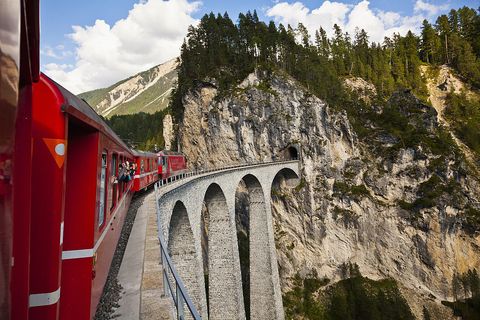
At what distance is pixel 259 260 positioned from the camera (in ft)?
101

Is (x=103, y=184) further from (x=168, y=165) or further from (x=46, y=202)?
(x=168, y=165)

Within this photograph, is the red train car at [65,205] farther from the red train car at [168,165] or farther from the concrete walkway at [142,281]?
the red train car at [168,165]

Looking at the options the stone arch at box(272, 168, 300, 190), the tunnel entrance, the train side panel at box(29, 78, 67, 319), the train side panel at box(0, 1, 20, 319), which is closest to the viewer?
the train side panel at box(0, 1, 20, 319)

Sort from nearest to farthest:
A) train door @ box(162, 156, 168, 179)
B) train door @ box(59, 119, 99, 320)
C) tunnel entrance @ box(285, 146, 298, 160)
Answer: train door @ box(59, 119, 99, 320)
train door @ box(162, 156, 168, 179)
tunnel entrance @ box(285, 146, 298, 160)

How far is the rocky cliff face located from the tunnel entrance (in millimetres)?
1015

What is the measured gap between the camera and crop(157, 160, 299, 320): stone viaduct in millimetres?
16641

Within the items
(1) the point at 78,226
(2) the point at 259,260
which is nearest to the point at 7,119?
→ (1) the point at 78,226

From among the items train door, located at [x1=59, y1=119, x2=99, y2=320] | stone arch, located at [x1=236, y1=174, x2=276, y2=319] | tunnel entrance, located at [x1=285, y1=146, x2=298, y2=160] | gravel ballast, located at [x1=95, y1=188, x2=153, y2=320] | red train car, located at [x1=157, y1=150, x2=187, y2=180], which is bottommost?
stone arch, located at [x1=236, y1=174, x2=276, y2=319]

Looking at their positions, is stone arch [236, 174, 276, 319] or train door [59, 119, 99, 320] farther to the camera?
stone arch [236, 174, 276, 319]

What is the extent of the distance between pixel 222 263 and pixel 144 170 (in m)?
12.2

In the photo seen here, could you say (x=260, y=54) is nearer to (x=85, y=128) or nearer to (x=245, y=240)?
(x=245, y=240)

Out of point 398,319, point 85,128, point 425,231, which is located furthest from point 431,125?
point 85,128

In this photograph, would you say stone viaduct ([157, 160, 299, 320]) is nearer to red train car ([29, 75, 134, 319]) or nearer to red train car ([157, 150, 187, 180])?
red train car ([157, 150, 187, 180])

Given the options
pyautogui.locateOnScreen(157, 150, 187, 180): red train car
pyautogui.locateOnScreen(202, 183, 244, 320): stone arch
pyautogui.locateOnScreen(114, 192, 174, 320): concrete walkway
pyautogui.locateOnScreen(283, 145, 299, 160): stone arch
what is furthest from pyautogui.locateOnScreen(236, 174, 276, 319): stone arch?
pyautogui.locateOnScreen(114, 192, 174, 320): concrete walkway
